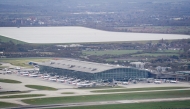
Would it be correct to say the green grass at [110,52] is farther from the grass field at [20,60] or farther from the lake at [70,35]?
the lake at [70,35]

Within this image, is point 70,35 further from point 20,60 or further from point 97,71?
point 97,71

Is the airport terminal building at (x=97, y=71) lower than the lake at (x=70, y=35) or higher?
lower

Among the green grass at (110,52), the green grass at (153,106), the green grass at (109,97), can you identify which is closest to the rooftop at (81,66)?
the green grass at (109,97)

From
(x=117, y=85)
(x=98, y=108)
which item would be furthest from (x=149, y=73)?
(x=98, y=108)

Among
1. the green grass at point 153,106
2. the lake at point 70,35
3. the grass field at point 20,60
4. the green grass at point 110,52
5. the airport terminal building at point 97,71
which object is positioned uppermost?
the lake at point 70,35

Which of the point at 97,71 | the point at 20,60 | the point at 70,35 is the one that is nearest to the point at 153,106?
the point at 97,71

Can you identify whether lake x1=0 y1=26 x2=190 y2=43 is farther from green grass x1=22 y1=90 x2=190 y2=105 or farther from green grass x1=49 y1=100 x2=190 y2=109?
green grass x1=49 y1=100 x2=190 y2=109

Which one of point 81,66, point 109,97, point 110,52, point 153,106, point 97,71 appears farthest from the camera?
point 110,52

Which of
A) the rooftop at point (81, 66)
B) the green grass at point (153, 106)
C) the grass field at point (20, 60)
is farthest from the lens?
the grass field at point (20, 60)

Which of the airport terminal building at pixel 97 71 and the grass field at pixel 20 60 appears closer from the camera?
the airport terminal building at pixel 97 71
